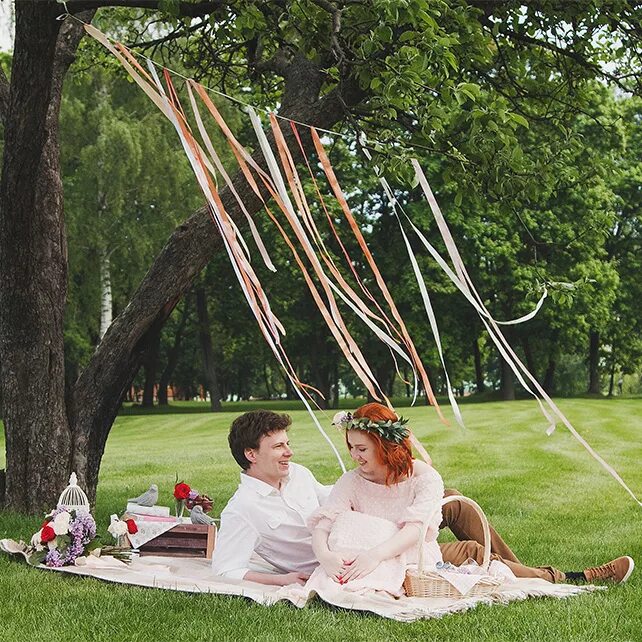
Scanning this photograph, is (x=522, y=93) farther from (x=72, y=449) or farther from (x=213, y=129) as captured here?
(x=213, y=129)

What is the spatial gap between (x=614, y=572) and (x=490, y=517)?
3.46 metres

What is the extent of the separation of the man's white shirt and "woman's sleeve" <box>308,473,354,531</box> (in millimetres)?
255

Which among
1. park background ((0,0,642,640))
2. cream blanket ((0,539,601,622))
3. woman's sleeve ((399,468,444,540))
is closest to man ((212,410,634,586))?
cream blanket ((0,539,601,622))

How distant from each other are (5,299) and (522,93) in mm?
4620

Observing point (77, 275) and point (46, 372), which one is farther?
point (77, 275)

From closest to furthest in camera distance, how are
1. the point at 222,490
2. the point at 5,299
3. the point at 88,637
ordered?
the point at 88,637 < the point at 5,299 < the point at 222,490

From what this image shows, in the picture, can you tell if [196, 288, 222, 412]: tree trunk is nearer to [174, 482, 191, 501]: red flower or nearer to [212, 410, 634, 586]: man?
[174, 482, 191, 501]: red flower

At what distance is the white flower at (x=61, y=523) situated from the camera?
546 cm

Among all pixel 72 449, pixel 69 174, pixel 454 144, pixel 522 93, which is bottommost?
pixel 72 449

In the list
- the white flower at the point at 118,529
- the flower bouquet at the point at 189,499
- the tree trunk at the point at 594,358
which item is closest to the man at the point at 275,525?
the white flower at the point at 118,529

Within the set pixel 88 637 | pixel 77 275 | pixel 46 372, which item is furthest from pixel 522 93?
pixel 77 275

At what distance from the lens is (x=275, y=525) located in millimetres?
5000

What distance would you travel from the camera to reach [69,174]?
24.1 meters

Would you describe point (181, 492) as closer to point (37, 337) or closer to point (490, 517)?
point (37, 337)
